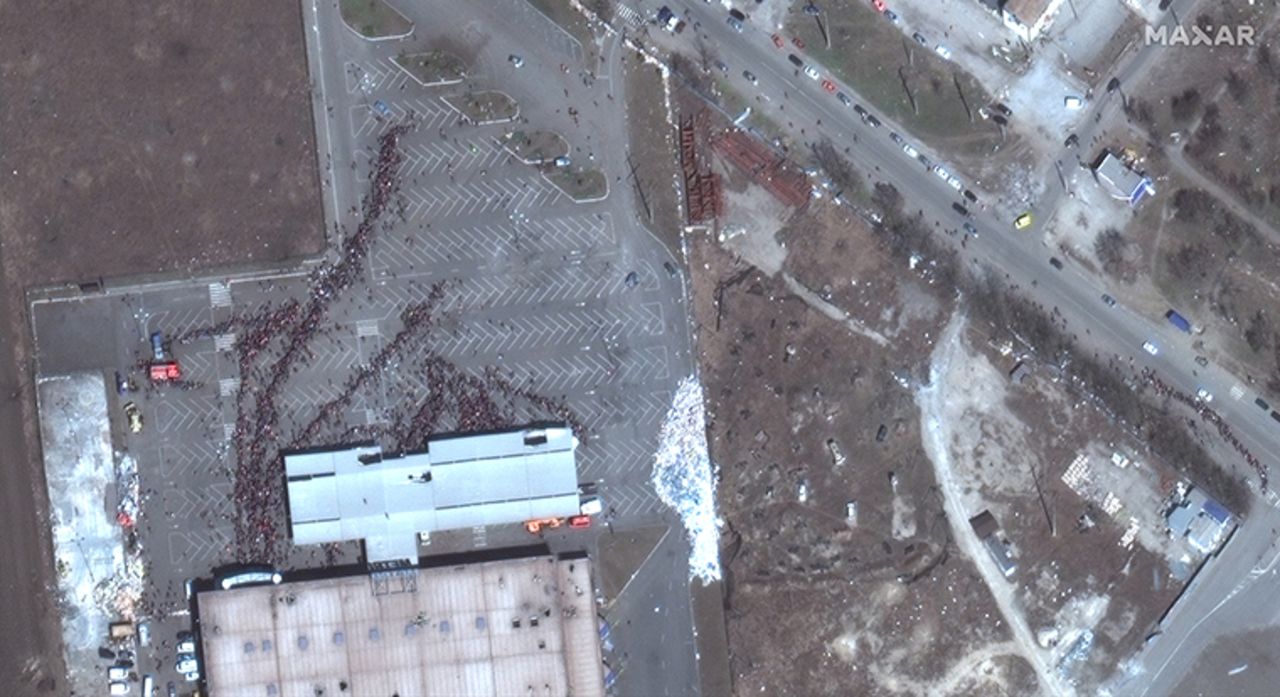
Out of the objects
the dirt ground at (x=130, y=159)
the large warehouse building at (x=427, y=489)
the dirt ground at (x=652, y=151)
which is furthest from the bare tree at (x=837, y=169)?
the dirt ground at (x=130, y=159)

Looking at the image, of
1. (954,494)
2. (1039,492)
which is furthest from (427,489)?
(1039,492)

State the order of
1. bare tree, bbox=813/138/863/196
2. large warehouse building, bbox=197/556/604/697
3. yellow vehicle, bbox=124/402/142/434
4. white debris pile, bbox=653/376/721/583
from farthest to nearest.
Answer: bare tree, bbox=813/138/863/196, white debris pile, bbox=653/376/721/583, yellow vehicle, bbox=124/402/142/434, large warehouse building, bbox=197/556/604/697

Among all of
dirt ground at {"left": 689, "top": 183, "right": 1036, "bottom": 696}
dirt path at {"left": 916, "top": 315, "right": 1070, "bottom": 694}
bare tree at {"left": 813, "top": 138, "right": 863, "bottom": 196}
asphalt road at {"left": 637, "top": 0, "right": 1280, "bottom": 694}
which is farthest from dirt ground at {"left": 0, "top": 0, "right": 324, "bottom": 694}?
dirt path at {"left": 916, "top": 315, "right": 1070, "bottom": 694}

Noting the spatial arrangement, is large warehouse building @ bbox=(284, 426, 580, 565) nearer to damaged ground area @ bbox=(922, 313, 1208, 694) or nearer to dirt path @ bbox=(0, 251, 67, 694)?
dirt path @ bbox=(0, 251, 67, 694)

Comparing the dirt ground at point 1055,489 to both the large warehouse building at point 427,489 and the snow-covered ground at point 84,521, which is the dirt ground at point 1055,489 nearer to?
the large warehouse building at point 427,489

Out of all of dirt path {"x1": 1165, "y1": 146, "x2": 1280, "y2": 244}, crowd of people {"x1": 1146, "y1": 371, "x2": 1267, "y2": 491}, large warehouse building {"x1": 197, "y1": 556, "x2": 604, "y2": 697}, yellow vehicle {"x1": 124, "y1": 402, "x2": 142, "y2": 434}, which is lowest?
large warehouse building {"x1": 197, "y1": 556, "x2": 604, "y2": 697}

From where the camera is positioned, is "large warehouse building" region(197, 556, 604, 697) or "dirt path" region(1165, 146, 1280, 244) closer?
"large warehouse building" region(197, 556, 604, 697)

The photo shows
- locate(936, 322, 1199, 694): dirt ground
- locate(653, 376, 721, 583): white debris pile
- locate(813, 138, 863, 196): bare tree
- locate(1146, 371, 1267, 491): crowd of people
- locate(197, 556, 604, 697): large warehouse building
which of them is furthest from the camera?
locate(1146, 371, 1267, 491): crowd of people
